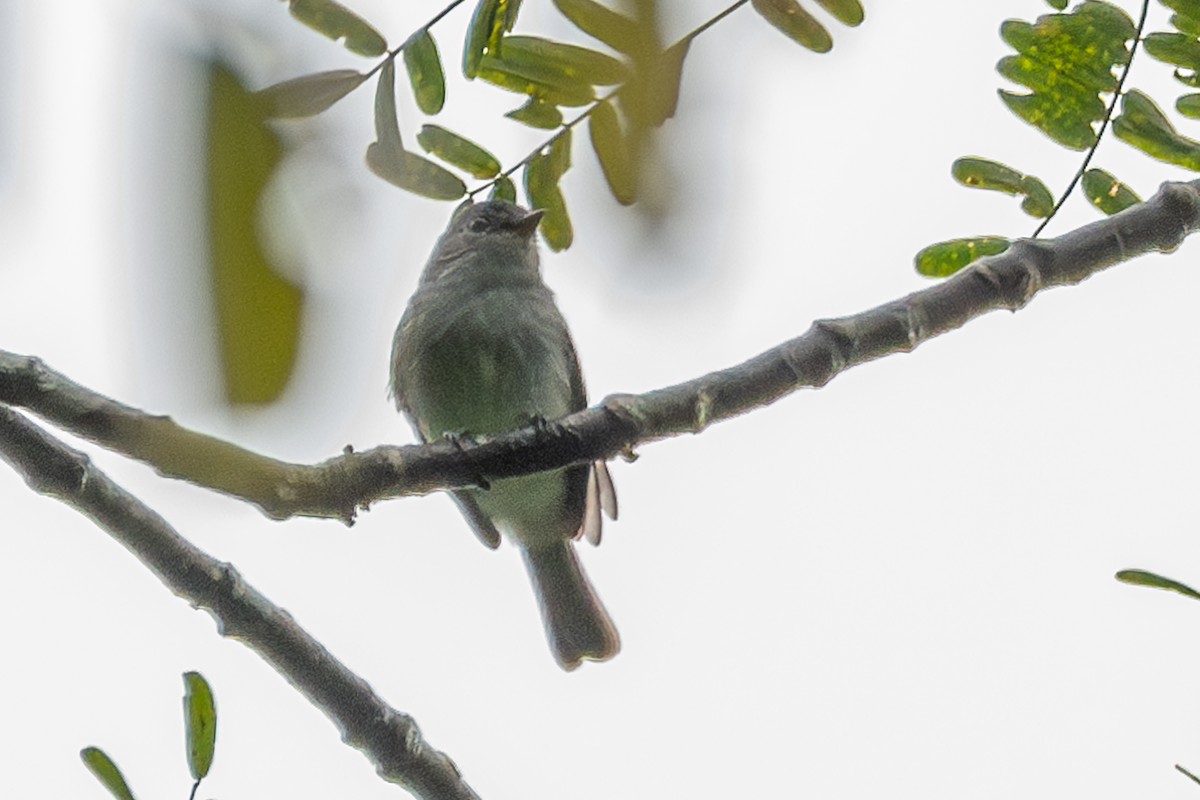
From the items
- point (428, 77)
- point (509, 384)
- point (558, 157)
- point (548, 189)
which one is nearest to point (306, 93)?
point (428, 77)

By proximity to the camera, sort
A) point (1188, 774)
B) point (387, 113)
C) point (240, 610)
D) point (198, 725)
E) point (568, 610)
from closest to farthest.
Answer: point (387, 113)
point (1188, 774)
point (198, 725)
point (240, 610)
point (568, 610)

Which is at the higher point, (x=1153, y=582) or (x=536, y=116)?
(x=536, y=116)

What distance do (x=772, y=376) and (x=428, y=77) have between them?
117cm

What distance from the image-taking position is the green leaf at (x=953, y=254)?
8.95 ft

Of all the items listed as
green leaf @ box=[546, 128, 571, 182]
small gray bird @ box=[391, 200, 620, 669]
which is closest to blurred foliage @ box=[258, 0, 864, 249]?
green leaf @ box=[546, 128, 571, 182]

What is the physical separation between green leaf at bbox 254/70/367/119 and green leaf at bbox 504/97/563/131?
0.79 m

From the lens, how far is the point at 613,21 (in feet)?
1.32

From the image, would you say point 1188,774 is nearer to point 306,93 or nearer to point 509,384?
point 306,93

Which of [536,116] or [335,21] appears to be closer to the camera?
[335,21]

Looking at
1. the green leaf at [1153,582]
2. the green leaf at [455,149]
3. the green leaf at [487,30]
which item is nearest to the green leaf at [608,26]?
the green leaf at [487,30]

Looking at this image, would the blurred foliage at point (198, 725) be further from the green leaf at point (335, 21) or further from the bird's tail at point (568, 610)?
the bird's tail at point (568, 610)

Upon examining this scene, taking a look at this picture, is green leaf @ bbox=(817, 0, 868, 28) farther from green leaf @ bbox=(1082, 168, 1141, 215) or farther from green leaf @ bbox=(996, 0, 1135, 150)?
green leaf @ bbox=(1082, 168, 1141, 215)

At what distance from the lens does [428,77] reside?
1357mm

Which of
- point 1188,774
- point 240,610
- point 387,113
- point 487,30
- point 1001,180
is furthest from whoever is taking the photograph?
point 1001,180
